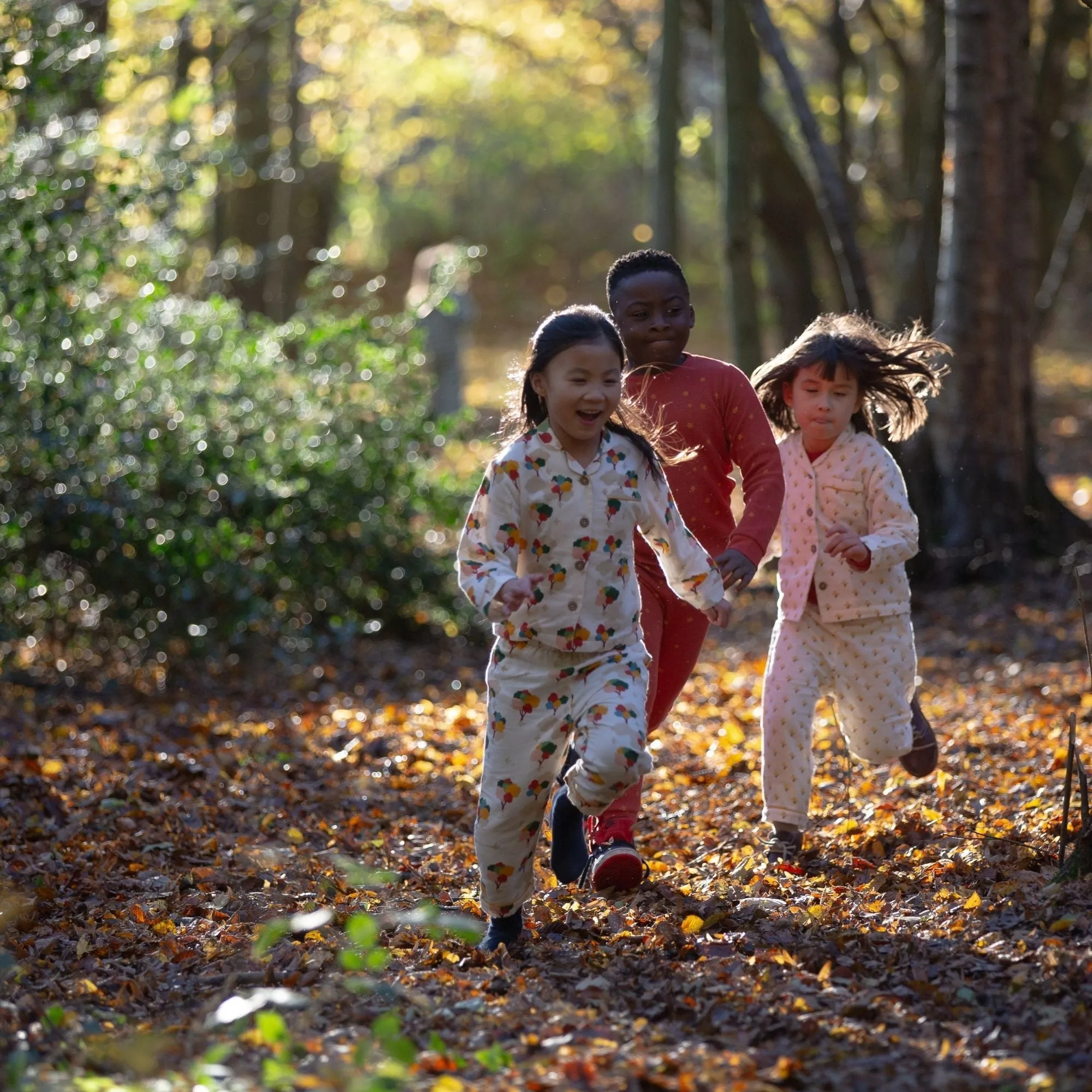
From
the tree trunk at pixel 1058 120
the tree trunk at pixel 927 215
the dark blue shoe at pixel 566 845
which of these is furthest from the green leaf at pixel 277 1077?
the tree trunk at pixel 1058 120

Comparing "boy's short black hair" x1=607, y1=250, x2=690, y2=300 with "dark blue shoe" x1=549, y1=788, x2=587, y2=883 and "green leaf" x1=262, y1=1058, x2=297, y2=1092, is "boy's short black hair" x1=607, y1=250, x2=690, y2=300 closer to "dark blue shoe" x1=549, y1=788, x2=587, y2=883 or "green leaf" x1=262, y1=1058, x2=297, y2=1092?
"dark blue shoe" x1=549, y1=788, x2=587, y2=883

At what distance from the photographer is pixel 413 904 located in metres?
4.77

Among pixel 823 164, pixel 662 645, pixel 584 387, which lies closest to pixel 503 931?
pixel 662 645

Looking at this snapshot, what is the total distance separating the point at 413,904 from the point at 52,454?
4313 millimetres

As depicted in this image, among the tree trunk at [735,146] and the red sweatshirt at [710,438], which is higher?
the tree trunk at [735,146]

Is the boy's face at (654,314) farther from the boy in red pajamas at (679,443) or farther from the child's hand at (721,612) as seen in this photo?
the child's hand at (721,612)

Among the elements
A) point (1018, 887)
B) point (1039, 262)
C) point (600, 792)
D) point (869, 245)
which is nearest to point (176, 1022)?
point (600, 792)

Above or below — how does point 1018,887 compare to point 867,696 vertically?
below

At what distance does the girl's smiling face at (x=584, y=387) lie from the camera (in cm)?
399

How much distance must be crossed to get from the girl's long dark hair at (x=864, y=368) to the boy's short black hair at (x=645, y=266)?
1.63 feet

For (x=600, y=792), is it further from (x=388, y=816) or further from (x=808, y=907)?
(x=388, y=816)

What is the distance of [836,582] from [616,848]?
118 centimetres

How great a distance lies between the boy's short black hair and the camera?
15.7 ft

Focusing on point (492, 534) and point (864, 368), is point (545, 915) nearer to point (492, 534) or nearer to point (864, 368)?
point (492, 534)
